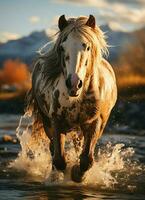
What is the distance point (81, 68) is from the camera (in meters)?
7.65

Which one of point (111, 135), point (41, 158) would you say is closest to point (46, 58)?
point (41, 158)

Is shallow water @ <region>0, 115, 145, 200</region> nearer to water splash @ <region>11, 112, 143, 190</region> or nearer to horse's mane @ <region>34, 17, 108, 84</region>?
water splash @ <region>11, 112, 143, 190</region>

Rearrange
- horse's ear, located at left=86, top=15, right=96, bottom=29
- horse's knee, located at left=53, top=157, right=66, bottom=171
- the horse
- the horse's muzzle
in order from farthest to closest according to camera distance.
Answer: horse's knee, located at left=53, top=157, right=66, bottom=171 → horse's ear, located at left=86, top=15, right=96, bottom=29 → the horse → the horse's muzzle

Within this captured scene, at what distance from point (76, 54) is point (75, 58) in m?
0.05

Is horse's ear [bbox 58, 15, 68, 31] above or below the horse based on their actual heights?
above

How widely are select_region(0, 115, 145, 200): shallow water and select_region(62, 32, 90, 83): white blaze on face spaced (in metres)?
1.61

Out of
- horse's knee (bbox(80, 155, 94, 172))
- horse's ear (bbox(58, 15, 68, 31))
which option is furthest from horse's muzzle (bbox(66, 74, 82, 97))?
horse's knee (bbox(80, 155, 94, 172))

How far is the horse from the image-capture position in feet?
25.4

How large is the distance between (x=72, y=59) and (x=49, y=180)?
2308 millimetres

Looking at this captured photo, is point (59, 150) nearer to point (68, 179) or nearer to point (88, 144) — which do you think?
point (88, 144)

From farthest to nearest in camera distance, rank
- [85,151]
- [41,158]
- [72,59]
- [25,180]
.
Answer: [41,158] < [25,180] < [85,151] < [72,59]

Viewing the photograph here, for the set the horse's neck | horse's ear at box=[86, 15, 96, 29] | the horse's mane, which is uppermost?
horse's ear at box=[86, 15, 96, 29]

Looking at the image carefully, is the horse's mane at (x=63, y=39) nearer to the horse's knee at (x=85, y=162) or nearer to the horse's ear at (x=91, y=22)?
the horse's ear at (x=91, y=22)

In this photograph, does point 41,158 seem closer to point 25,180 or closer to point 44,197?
point 25,180
